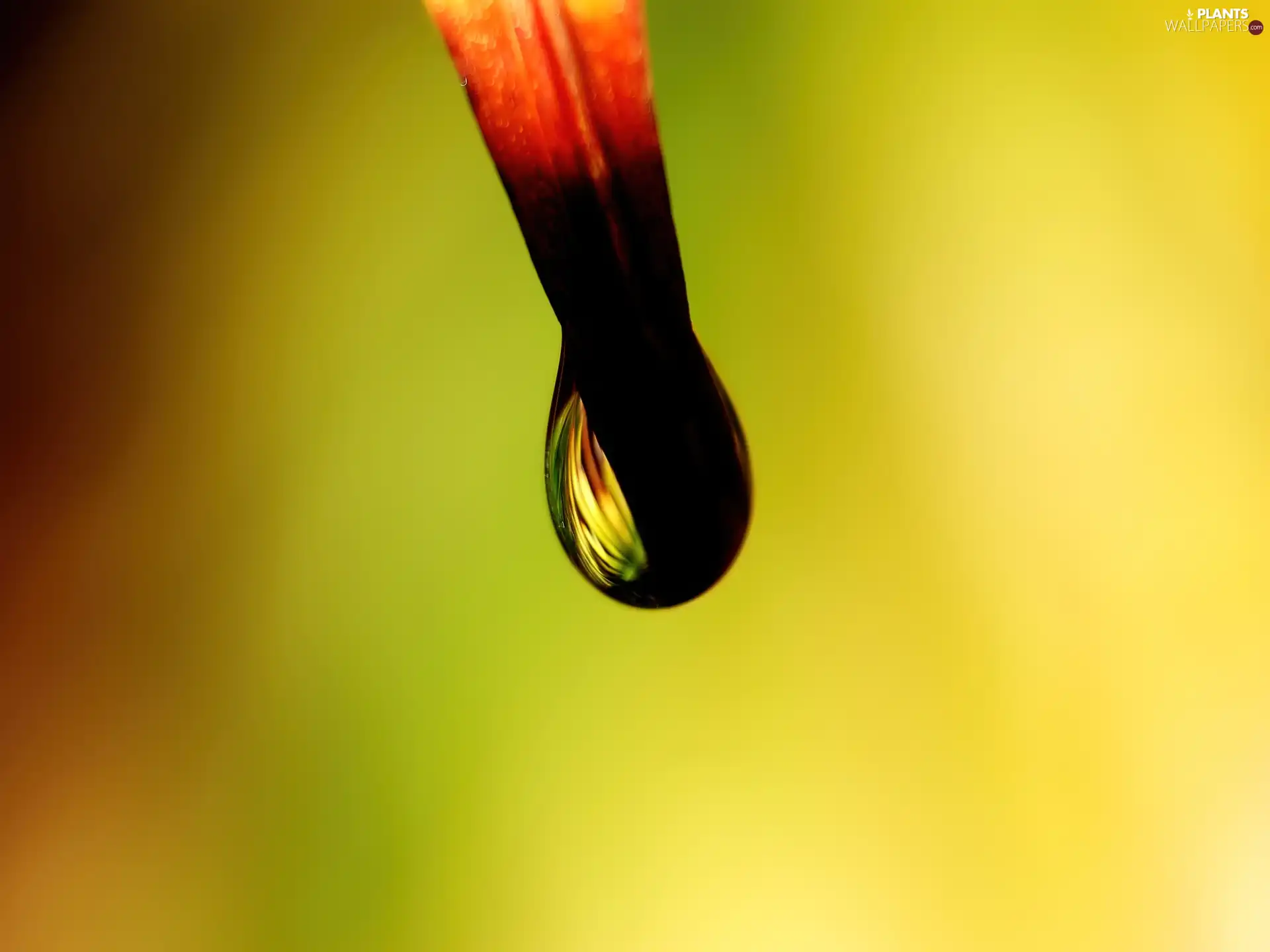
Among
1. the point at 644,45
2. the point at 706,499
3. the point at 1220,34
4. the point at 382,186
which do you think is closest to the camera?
the point at 644,45

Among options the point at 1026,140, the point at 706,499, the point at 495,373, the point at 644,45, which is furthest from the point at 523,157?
the point at 1026,140

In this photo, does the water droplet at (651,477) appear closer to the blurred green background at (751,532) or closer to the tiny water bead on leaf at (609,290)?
the tiny water bead on leaf at (609,290)

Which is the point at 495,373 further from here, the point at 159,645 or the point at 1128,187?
the point at 1128,187

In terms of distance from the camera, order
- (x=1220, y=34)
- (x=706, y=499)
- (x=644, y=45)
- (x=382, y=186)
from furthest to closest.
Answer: (x=382, y=186)
(x=1220, y=34)
(x=706, y=499)
(x=644, y=45)

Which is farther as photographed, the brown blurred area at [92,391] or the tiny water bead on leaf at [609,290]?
the brown blurred area at [92,391]

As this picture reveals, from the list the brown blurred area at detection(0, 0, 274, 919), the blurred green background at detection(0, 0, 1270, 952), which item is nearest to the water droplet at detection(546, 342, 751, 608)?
the blurred green background at detection(0, 0, 1270, 952)

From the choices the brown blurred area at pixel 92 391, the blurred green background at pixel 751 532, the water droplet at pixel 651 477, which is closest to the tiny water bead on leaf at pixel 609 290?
the water droplet at pixel 651 477

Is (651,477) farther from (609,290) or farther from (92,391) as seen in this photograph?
(92,391)
